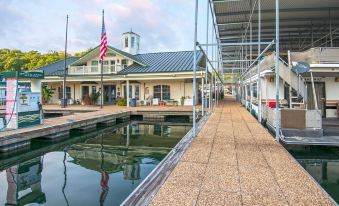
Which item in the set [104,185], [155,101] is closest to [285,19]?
[155,101]

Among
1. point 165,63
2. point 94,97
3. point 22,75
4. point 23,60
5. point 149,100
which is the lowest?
point 149,100

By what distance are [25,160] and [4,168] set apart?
3.01 feet

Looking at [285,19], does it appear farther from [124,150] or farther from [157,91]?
[157,91]

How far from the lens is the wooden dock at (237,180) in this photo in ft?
11.2

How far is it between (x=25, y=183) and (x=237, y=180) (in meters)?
5.33

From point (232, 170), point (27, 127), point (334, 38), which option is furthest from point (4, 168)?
point (334, 38)

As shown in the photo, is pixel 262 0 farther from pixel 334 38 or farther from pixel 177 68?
pixel 177 68

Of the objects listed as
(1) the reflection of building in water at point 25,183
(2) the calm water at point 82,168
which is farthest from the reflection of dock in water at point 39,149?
(1) the reflection of building in water at point 25,183

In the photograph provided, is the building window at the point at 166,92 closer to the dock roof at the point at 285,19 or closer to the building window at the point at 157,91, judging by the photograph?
the building window at the point at 157,91

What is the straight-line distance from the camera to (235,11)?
14.3 meters

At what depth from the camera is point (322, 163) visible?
7.62 metres

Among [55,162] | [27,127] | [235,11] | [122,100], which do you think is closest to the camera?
[55,162]

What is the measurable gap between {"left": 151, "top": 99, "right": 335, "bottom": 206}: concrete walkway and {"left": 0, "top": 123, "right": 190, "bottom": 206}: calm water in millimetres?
1876

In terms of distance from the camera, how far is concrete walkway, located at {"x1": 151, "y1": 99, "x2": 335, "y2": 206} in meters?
3.41
